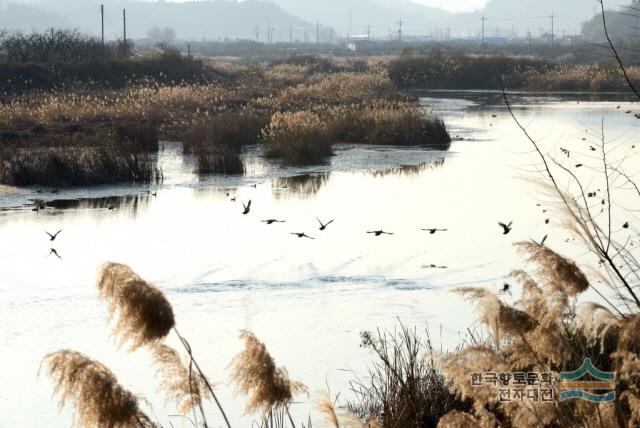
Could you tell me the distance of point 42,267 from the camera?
11.7m

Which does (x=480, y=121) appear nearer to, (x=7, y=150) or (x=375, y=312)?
(x=7, y=150)

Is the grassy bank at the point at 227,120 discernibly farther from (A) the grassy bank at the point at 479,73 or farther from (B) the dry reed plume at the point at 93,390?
(B) the dry reed plume at the point at 93,390

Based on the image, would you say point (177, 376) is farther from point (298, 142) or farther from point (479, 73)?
point (479, 73)

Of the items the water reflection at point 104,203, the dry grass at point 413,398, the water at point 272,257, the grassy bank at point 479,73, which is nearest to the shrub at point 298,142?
the water at point 272,257

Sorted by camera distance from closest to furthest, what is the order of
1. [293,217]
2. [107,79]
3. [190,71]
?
[293,217] → [107,79] → [190,71]

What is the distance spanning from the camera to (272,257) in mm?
12242

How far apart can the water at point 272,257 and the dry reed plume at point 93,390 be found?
8.23 ft

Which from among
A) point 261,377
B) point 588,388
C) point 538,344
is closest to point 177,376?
point 261,377

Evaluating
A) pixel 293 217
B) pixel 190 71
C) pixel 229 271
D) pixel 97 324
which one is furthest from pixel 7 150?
pixel 190 71

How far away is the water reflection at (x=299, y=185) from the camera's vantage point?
17.1 metres

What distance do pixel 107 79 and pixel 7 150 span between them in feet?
60.0

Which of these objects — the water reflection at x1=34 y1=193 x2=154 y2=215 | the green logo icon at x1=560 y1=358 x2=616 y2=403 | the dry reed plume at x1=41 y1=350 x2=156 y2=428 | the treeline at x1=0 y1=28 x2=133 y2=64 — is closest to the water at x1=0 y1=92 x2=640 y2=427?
the water reflection at x1=34 y1=193 x2=154 y2=215

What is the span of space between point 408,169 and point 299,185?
284 cm

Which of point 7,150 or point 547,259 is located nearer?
point 547,259
